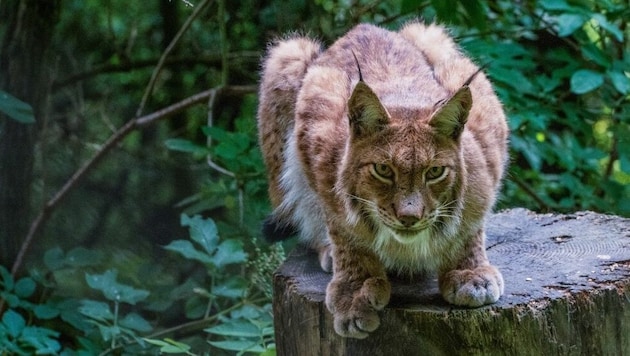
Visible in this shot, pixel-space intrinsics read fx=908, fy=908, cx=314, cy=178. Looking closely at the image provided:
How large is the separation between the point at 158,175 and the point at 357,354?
3.63 m

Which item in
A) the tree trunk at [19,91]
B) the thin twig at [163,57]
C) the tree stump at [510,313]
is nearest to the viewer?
the tree stump at [510,313]

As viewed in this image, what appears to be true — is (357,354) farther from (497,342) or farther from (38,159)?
(38,159)

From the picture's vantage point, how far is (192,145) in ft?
16.5

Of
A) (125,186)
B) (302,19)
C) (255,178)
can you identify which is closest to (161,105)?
(125,186)

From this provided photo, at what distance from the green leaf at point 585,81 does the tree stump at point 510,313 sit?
51.0 inches

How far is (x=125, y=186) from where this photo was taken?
6285mm

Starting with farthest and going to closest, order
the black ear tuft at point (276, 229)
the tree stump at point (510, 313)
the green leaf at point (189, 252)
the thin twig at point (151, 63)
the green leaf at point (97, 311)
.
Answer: the thin twig at point (151, 63), the green leaf at point (97, 311), the green leaf at point (189, 252), the black ear tuft at point (276, 229), the tree stump at point (510, 313)

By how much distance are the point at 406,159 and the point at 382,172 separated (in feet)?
0.32

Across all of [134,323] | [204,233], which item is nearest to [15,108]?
[204,233]

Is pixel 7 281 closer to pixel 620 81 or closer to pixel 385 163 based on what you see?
pixel 385 163

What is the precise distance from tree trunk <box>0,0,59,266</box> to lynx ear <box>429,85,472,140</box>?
135 inches

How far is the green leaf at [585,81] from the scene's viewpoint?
15.4 feet

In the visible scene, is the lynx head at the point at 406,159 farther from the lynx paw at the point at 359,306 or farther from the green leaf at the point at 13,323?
the green leaf at the point at 13,323

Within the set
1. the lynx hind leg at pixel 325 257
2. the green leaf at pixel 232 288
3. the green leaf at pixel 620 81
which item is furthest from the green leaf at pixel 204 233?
the green leaf at pixel 620 81
